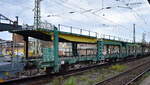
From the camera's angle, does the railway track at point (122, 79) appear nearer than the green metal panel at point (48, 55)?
Yes

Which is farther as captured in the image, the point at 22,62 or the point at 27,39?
→ the point at 27,39

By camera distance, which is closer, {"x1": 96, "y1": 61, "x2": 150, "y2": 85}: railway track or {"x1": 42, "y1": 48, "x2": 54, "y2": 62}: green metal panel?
{"x1": 96, "y1": 61, "x2": 150, "y2": 85}: railway track

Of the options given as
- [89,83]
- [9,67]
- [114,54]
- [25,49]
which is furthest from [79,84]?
[114,54]

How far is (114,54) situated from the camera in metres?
26.4

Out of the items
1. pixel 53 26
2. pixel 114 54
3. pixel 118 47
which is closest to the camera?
pixel 53 26

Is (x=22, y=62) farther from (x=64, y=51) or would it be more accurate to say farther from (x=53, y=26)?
(x=64, y=51)

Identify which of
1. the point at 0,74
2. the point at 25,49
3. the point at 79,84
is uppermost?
the point at 25,49

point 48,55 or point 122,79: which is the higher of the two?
point 48,55

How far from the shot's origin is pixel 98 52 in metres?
21.0

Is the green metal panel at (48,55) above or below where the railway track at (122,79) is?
above

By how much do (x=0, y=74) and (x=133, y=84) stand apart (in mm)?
7472

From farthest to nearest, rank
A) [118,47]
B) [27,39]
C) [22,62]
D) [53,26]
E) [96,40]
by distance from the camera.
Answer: [118,47] → [96,40] → [27,39] → [53,26] → [22,62]

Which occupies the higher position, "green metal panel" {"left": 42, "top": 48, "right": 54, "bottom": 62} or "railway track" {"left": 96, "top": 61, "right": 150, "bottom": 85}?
"green metal panel" {"left": 42, "top": 48, "right": 54, "bottom": 62}

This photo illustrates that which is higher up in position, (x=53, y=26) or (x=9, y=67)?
(x=53, y=26)
